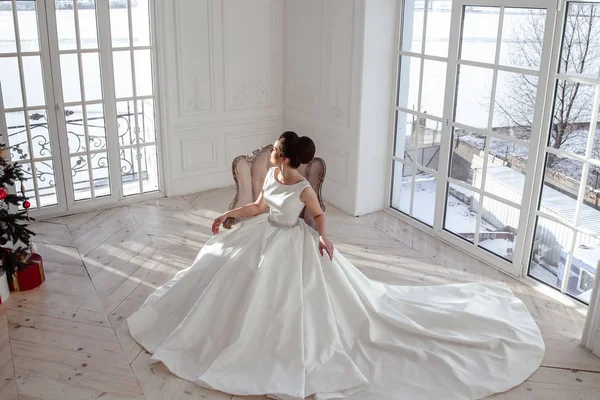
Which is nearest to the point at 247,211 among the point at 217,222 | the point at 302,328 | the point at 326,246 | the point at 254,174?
the point at 217,222

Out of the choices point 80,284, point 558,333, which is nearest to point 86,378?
point 80,284

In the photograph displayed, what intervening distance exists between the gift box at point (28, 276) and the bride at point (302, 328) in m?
1.08

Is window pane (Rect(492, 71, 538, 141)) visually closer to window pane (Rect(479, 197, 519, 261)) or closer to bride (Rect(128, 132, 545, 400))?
window pane (Rect(479, 197, 519, 261))

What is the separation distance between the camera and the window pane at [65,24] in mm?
5684

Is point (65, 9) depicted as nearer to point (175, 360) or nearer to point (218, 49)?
point (218, 49)

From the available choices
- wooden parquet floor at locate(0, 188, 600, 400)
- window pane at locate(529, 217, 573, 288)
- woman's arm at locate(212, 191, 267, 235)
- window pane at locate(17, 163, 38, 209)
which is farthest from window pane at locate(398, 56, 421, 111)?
window pane at locate(17, 163, 38, 209)

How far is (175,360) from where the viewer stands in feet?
12.5

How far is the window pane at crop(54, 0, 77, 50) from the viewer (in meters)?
5.68

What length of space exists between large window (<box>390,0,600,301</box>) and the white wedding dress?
0.92m

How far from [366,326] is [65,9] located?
396 centimetres

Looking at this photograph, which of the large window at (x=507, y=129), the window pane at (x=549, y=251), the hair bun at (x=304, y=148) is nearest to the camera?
the hair bun at (x=304, y=148)

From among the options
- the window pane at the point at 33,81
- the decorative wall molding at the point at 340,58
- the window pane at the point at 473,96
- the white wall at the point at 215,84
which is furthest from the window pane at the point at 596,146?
the window pane at the point at 33,81

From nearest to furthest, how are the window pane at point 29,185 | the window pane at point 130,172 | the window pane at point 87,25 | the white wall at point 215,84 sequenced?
the window pane at point 87,25 < the window pane at point 29,185 < the white wall at point 215,84 < the window pane at point 130,172

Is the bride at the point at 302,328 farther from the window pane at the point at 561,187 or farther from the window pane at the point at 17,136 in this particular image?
the window pane at the point at 17,136
